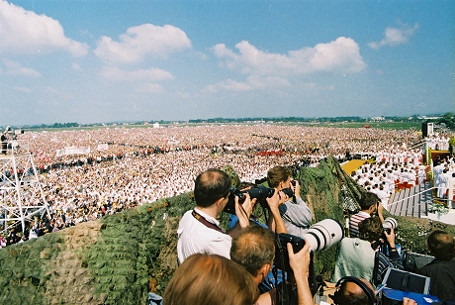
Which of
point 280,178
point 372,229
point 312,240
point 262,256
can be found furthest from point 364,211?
point 262,256

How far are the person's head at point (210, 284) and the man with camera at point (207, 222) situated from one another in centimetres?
93

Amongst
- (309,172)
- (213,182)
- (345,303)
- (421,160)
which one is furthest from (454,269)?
(421,160)

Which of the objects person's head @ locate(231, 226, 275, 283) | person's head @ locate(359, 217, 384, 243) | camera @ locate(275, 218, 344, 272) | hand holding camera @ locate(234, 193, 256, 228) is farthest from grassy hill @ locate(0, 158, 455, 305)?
person's head @ locate(359, 217, 384, 243)

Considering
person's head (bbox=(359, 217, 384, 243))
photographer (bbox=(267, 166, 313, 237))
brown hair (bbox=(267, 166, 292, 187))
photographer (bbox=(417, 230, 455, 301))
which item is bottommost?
photographer (bbox=(417, 230, 455, 301))

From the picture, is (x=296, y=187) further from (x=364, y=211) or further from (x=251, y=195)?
(x=364, y=211)

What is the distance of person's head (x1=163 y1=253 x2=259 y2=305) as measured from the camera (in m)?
1.05

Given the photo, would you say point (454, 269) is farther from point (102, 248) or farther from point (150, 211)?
point (102, 248)

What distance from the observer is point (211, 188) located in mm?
2188

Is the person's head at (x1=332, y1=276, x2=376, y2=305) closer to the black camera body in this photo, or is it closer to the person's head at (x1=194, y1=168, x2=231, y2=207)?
the black camera body

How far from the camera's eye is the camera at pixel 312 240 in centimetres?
170

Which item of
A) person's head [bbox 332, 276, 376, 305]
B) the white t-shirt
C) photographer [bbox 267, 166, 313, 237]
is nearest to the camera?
person's head [bbox 332, 276, 376, 305]

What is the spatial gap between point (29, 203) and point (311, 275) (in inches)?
635

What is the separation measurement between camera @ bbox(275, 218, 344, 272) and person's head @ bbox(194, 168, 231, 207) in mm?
582

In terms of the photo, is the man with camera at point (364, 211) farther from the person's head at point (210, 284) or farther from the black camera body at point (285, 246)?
the person's head at point (210, 284)
